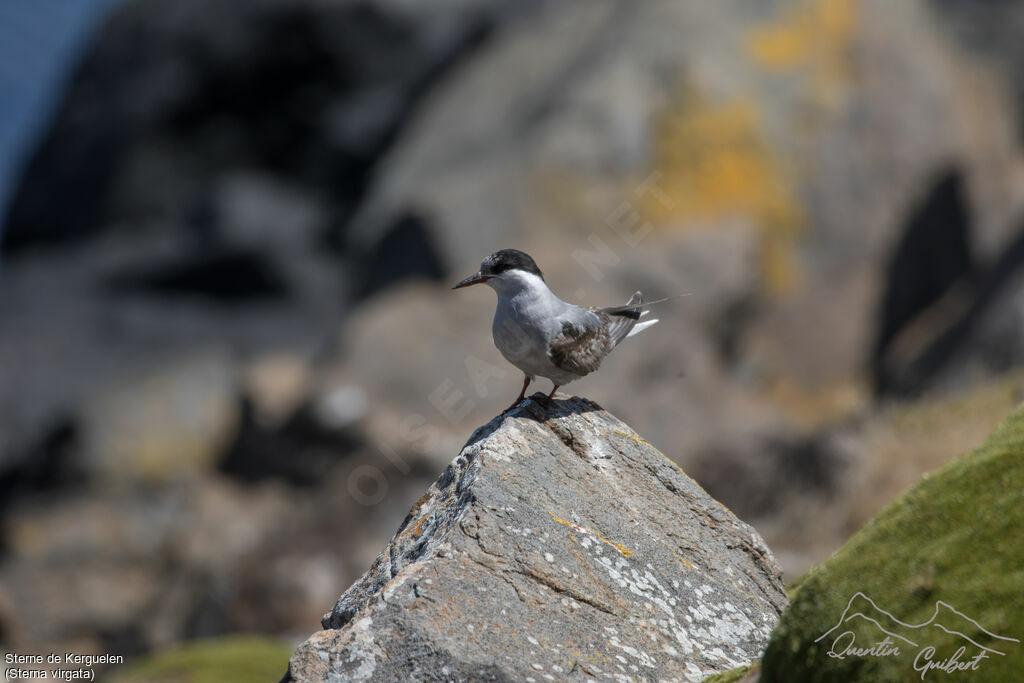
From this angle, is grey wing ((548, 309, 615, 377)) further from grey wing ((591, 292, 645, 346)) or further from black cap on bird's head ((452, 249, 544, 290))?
black cap on bird's head ((452, 249, 544, 290))

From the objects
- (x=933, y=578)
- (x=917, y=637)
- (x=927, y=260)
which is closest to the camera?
(x=917, y=637)

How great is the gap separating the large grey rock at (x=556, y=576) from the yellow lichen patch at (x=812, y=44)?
11.6 m

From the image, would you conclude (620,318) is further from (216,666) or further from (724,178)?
(724,178)

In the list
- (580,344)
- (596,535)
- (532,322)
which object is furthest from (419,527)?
(580,344)

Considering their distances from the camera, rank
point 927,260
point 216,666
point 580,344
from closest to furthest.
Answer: point 580,344
point 216,666
point 927,260

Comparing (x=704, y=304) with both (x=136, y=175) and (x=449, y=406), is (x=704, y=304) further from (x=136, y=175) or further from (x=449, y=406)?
(x=136, y=175)

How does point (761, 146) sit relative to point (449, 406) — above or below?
above

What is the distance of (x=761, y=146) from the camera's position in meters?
15.6

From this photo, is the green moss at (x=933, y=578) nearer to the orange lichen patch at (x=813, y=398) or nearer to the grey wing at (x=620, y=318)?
the grey wing at (x=620, y=318)

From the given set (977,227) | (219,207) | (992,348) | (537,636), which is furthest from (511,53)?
(537,636)

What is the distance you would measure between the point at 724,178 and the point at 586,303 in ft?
10.0

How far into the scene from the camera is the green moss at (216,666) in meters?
9.16

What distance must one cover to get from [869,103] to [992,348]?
16.5 feet

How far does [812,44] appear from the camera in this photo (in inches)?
645
